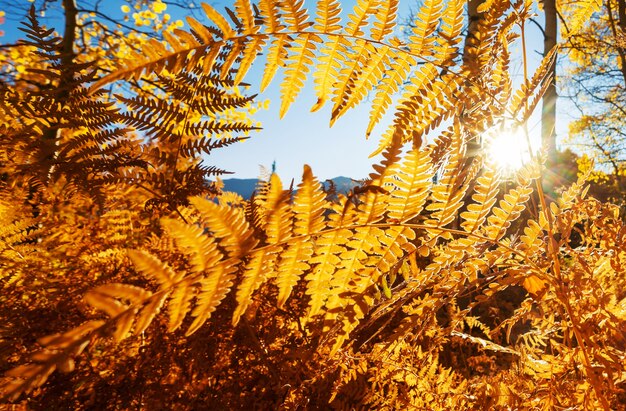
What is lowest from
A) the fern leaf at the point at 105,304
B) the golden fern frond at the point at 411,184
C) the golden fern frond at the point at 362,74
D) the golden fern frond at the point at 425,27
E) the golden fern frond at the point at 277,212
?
the fern leaf at the point at 105,304

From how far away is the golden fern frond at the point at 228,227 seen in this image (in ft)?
1.68

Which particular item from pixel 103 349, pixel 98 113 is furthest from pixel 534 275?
pixel 103 349

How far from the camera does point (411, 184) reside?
613mm

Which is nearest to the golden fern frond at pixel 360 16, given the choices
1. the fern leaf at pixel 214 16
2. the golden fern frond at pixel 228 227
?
the fern leaf at pixel 214 16

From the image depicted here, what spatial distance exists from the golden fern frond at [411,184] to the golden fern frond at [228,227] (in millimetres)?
266

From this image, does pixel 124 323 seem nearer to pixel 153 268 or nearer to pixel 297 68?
pixel 153 268

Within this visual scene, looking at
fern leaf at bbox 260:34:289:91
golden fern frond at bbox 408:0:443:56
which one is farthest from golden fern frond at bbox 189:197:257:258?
golden fern frond at bbox 408:0:443:56

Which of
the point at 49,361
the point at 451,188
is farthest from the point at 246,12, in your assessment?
the point at 49,361

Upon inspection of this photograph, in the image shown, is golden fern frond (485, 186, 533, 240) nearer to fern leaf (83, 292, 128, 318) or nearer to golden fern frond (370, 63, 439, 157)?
golden fern frond (370, 63, 439, 157)

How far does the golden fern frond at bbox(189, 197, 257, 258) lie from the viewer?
51 centimetres

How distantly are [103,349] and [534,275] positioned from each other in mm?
2098

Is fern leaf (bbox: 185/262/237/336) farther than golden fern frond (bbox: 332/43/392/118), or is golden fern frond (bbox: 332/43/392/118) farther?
golden fern frond (bbox: 332/43/392/118)

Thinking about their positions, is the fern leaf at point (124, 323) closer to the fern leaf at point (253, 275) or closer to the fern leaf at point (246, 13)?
the fern leaf at point (253, 275)

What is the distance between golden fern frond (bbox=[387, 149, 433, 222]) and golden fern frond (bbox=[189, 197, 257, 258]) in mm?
266
